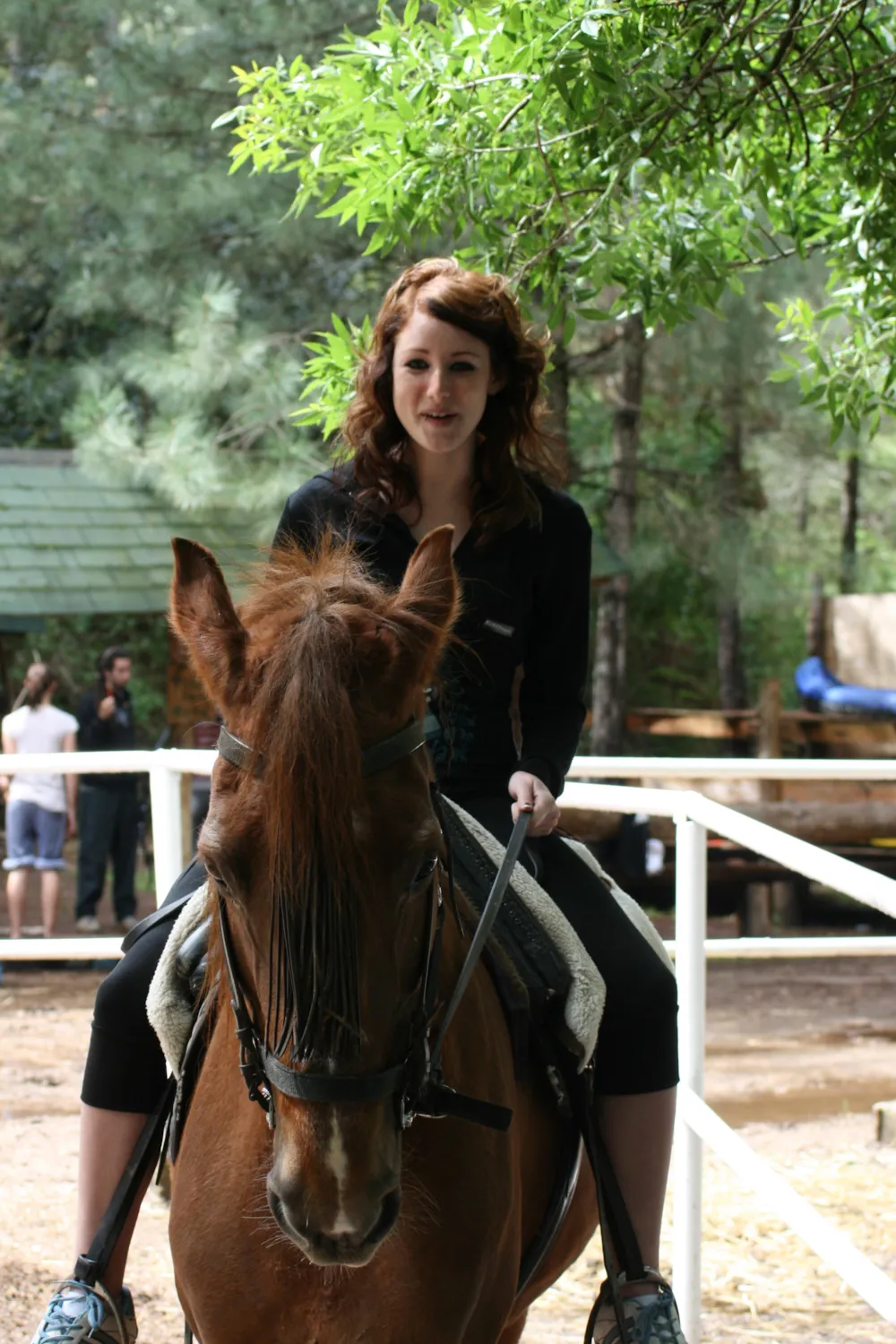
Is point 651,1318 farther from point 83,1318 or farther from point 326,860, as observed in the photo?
point 326,860

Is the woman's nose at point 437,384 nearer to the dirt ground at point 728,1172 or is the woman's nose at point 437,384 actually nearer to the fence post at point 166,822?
the fence post at point 166,822

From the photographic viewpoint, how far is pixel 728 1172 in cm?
579

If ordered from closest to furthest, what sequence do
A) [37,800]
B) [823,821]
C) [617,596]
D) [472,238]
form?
[472,238] → [37,800] → [823,821] → [617,596]

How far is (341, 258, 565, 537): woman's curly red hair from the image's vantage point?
8.54 ft

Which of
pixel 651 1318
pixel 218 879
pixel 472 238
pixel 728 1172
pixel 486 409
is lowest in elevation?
pixel 728 1172

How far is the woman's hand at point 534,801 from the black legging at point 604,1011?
0.35 feet

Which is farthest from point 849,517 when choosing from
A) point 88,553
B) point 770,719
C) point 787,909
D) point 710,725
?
point 88,553

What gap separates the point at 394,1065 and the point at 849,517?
59.3 ft

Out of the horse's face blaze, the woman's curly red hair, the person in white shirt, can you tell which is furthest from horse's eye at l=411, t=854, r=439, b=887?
the person in white shirt

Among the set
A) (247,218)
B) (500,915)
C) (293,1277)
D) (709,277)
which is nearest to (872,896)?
(500,915)

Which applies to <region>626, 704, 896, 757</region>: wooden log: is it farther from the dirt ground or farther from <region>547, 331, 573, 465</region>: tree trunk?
<region>547, 331, 573, 465</region>: tree trunk

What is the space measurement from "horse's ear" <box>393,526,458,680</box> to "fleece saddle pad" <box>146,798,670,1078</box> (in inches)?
20.1

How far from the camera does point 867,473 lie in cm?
2058

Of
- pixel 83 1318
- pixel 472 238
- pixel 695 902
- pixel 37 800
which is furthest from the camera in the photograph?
pixel 37 800
